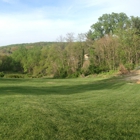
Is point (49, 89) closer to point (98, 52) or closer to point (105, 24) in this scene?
point (98, 52)

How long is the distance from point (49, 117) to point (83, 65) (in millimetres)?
36842

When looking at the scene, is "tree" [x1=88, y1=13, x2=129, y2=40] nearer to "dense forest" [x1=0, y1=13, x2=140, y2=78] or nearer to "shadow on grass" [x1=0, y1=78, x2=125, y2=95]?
"dense forest" [x1=0, y1=13, x2=140, y2=78]

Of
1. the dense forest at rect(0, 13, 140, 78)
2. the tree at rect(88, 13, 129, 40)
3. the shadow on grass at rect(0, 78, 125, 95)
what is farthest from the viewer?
the tree at rect(88, 13, 129, 40)

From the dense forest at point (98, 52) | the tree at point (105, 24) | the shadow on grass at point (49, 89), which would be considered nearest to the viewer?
the shadow on grass at point (49, 89)

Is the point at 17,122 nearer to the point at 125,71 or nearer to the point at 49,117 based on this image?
the point at 49,117

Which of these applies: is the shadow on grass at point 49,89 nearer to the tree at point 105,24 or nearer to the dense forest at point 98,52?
the dense forest at point 98,52

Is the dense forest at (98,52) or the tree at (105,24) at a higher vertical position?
the tree at (105,24)

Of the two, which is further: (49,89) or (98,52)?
(98,52)

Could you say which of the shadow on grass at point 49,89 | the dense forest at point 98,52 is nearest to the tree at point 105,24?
the dense forest at point 98,52

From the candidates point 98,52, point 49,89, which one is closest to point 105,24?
point 98,52

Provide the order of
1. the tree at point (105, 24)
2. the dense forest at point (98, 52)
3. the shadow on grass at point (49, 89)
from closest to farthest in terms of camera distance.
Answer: the shadow on grass at point (49, 89) → the dense forest at point (98, 52) → the tree at point (105, 24)

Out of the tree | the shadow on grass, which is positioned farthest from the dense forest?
the shadow on grass

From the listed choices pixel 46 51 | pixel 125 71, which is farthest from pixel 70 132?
pixel 46 51

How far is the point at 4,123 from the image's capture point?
4375 mm
